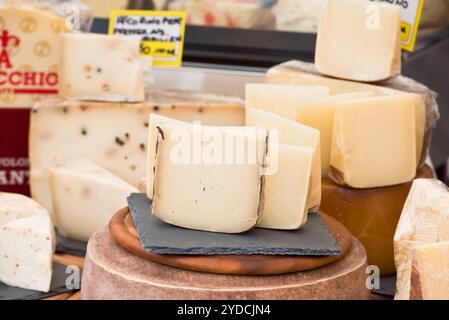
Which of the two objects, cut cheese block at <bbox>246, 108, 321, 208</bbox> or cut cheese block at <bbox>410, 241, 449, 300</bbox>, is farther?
cut cheese block at <bbox>246, 108, 321, 208</bbox>

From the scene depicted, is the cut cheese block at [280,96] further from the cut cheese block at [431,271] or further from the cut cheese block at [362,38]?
the cut cheese block at [431,271]

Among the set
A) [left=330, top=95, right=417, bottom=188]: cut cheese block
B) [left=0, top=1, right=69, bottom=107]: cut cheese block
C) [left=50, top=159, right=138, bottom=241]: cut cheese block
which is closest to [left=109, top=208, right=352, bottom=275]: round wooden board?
[left=330, top=95, right=417, bottom=188]: cut cheese block

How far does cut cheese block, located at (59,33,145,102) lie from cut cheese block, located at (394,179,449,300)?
115cm

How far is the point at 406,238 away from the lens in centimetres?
133

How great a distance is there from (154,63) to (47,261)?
2.82 feet

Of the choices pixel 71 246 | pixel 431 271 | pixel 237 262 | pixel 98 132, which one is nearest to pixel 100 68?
pixel 98 132

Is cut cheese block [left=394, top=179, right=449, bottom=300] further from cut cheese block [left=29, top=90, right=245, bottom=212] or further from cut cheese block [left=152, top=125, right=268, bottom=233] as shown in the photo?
cut cheese block [left=29, top=90, right=245, bottom=212]

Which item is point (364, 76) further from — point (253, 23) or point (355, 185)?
point (253, 23)

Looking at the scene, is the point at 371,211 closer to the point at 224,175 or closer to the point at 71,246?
the point at 224,175

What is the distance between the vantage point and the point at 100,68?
2.30 m

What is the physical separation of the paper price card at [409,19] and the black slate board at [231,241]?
34.8 inches

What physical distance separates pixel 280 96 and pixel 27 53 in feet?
2.84

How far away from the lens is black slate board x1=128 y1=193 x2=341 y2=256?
50.3 inches

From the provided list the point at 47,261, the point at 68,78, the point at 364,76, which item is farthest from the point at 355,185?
the point at 68,78
